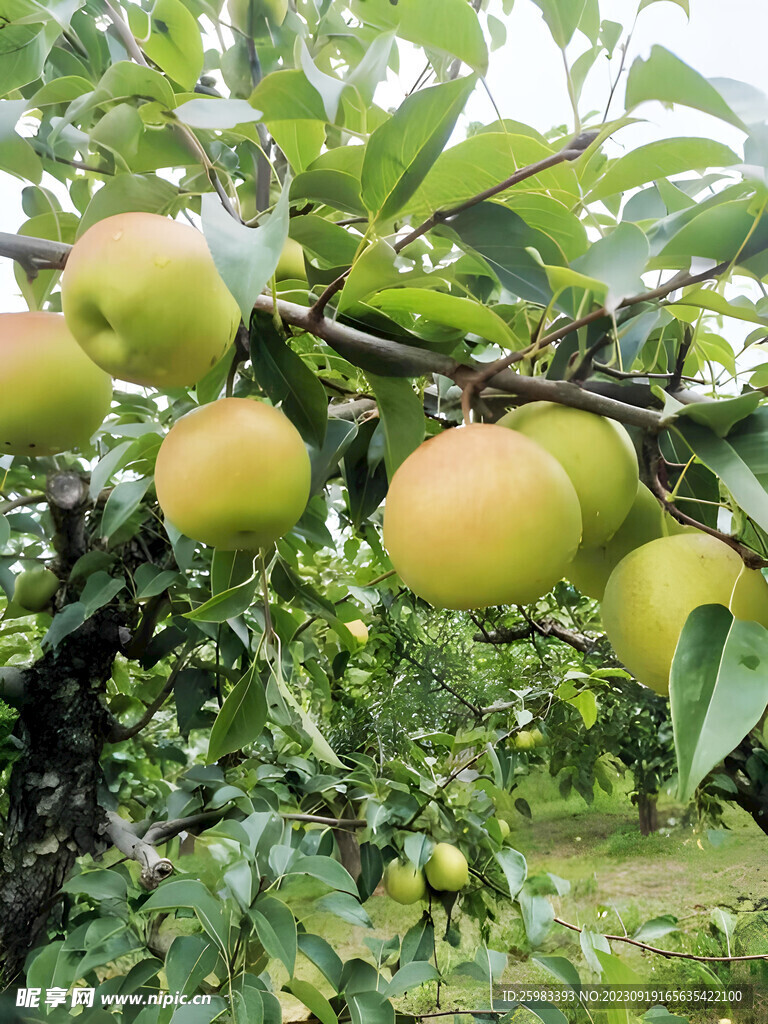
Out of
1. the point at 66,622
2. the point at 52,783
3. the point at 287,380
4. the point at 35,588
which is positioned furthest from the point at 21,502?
the point at 287,380

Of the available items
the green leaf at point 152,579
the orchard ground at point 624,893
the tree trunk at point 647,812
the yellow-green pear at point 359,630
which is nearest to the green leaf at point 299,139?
the green leaf at point 152,579

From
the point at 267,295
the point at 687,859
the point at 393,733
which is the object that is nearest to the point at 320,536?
the point at 267,295

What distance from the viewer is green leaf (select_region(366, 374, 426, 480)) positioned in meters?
0.34

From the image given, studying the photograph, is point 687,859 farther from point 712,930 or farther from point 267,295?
point 267,295

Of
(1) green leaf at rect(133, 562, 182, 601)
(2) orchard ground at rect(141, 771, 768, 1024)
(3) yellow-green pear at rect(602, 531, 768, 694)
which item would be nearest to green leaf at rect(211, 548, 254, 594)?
(3) yellow-green pear at rect(602, 531, 768, 694)

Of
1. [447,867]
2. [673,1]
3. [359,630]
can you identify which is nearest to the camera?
[673,1]

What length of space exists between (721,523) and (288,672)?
0.60 metres

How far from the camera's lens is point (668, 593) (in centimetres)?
28

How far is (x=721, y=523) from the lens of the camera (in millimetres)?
347

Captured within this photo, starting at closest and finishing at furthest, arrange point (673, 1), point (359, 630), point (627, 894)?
point (673, 1), point (359, 630), point (627, 894)

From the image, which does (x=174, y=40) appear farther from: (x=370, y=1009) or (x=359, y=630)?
(x=359, y=630)

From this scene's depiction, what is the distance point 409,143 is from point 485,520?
0.14m

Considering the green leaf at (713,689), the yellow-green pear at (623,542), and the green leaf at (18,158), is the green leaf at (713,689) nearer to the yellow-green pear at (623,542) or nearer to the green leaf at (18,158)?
the yellow-green pear at (623,542)

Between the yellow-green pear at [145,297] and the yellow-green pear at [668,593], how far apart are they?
8.1 inches
